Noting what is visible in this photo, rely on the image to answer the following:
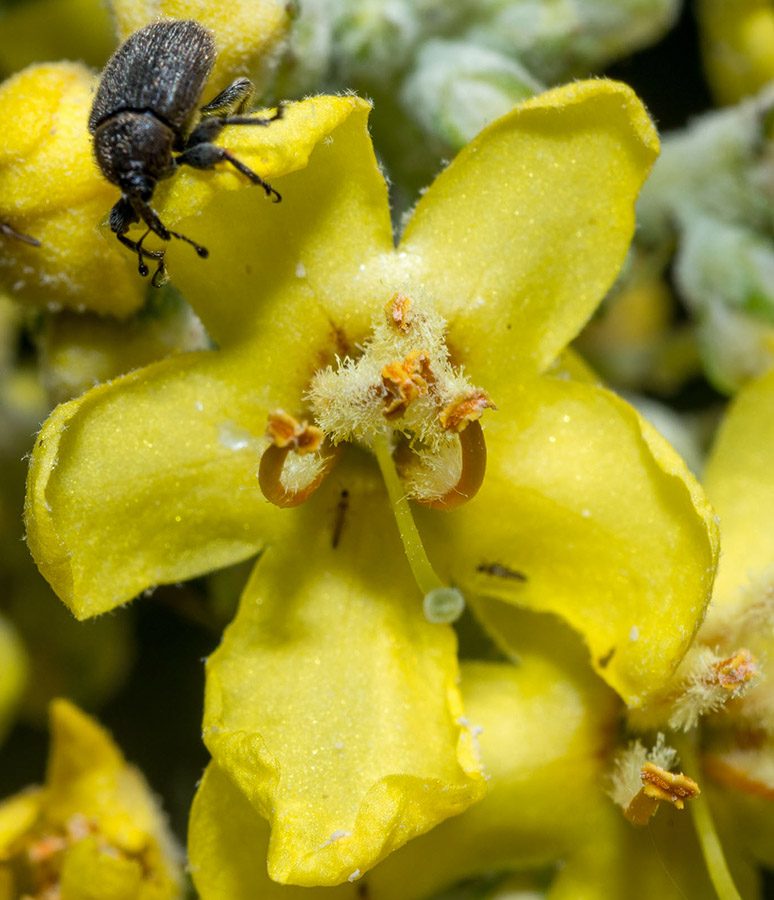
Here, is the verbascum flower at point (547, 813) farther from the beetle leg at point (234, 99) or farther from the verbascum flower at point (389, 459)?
the beetle leg at point (234, 99)

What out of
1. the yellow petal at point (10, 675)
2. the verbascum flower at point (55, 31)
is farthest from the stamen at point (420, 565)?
the verbascum flower at point (55, 31)

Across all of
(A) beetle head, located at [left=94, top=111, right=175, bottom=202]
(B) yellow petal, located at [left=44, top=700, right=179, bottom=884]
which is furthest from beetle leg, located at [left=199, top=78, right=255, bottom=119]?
(B) yellow petal, located at [left=44, top=700, right=179, bottom=884]

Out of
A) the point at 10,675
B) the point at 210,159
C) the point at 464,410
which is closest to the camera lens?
the point at 210,159

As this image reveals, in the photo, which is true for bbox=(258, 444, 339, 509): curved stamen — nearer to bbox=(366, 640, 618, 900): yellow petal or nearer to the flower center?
the flower center

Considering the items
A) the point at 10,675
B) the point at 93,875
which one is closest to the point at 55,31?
the point at 10,675

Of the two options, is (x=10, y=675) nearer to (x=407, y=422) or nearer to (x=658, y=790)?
(x=407, y=422)
